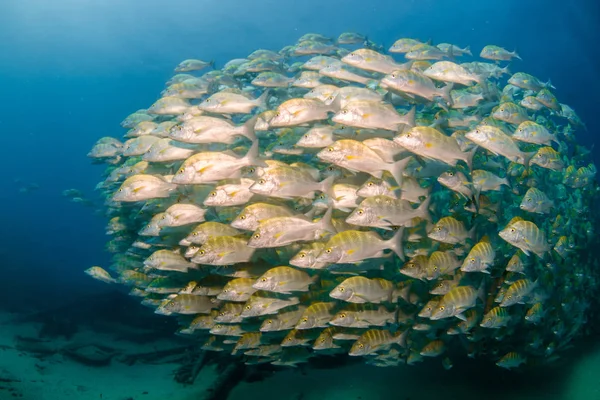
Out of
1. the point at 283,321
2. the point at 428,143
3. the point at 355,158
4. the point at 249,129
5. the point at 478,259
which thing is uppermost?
the point at 249,129

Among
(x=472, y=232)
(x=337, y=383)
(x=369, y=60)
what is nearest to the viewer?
(x=472, y=232)

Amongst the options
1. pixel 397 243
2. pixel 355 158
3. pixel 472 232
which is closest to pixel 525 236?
A: pixel 472 232

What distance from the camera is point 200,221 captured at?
16.4ft

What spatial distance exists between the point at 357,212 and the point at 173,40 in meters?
45.2

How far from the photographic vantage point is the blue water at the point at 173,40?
31031 millimetres

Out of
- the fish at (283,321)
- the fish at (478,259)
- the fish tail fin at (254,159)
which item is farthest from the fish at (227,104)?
the fish at (478,259)

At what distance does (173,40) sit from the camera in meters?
43.6

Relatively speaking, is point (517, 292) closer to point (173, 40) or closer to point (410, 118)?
point (410, 118)

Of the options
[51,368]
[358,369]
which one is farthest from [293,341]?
[51,368]

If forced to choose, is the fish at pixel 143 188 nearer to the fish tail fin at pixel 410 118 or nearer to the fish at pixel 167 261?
the fish at pixel 167 261

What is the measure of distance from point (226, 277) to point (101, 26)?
47760mm

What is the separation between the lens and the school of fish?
4465 millimetres

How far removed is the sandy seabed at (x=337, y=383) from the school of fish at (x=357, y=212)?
1.31m

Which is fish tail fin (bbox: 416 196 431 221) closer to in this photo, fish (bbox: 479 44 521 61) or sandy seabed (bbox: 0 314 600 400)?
sandy seabed (bbox: 0 314 600 400)
